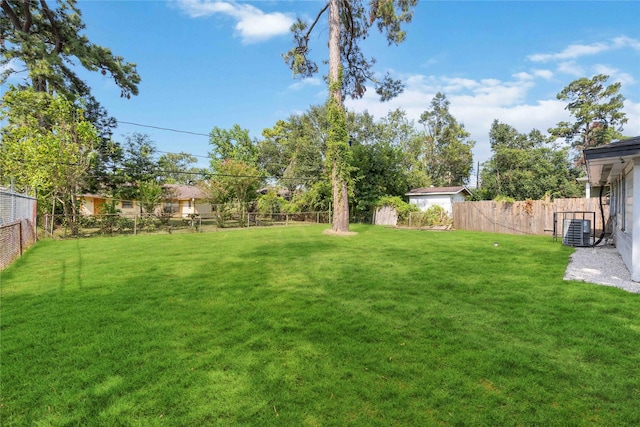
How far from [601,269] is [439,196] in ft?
53.5

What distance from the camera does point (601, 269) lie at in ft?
21.6

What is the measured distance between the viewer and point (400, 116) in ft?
120

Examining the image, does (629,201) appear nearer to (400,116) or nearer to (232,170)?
(232,170)

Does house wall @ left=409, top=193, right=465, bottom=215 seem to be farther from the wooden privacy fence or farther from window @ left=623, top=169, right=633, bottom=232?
window @ left=623, top=169, right=633, bottom=232

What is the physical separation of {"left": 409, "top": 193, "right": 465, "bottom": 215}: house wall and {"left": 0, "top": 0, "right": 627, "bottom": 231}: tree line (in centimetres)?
127

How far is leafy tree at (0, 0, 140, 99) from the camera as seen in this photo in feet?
52.5

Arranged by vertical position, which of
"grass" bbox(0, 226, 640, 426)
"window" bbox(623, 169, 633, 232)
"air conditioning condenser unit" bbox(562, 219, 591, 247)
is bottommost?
"grass" bbox(0, 226, 640, 426)

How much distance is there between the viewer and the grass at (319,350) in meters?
2.17

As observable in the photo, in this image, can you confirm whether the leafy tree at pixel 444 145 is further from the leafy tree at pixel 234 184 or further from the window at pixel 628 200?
the window at pixel 628 200

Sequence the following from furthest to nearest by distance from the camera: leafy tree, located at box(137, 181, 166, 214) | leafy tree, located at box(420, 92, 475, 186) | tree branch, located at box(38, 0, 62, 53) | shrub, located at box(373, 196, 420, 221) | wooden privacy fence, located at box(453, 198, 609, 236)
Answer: leafy tree, located at box(420, 92, 475, 186), leafy tree, located at box(137, 181, 166, 214), shrub, located at box(373, 196, 420, 221), tree branch, located at box(38, 0, 62, 53), wooden privacy fence, located at box(453, 198, 609, 236)

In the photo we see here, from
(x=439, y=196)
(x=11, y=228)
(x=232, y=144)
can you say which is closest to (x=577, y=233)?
(x=439, y=196)

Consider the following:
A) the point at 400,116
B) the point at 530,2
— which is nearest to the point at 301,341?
the point at 530,2

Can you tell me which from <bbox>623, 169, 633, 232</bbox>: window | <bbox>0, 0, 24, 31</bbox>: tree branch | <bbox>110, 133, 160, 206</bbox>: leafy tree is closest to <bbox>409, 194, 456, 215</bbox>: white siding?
<bbox>623, 169, 633, 232</bbox>: window

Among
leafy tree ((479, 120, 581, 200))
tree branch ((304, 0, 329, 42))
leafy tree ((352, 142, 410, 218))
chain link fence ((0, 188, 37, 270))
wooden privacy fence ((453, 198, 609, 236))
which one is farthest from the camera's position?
leafy tree ((479, 120, 581, 200))
